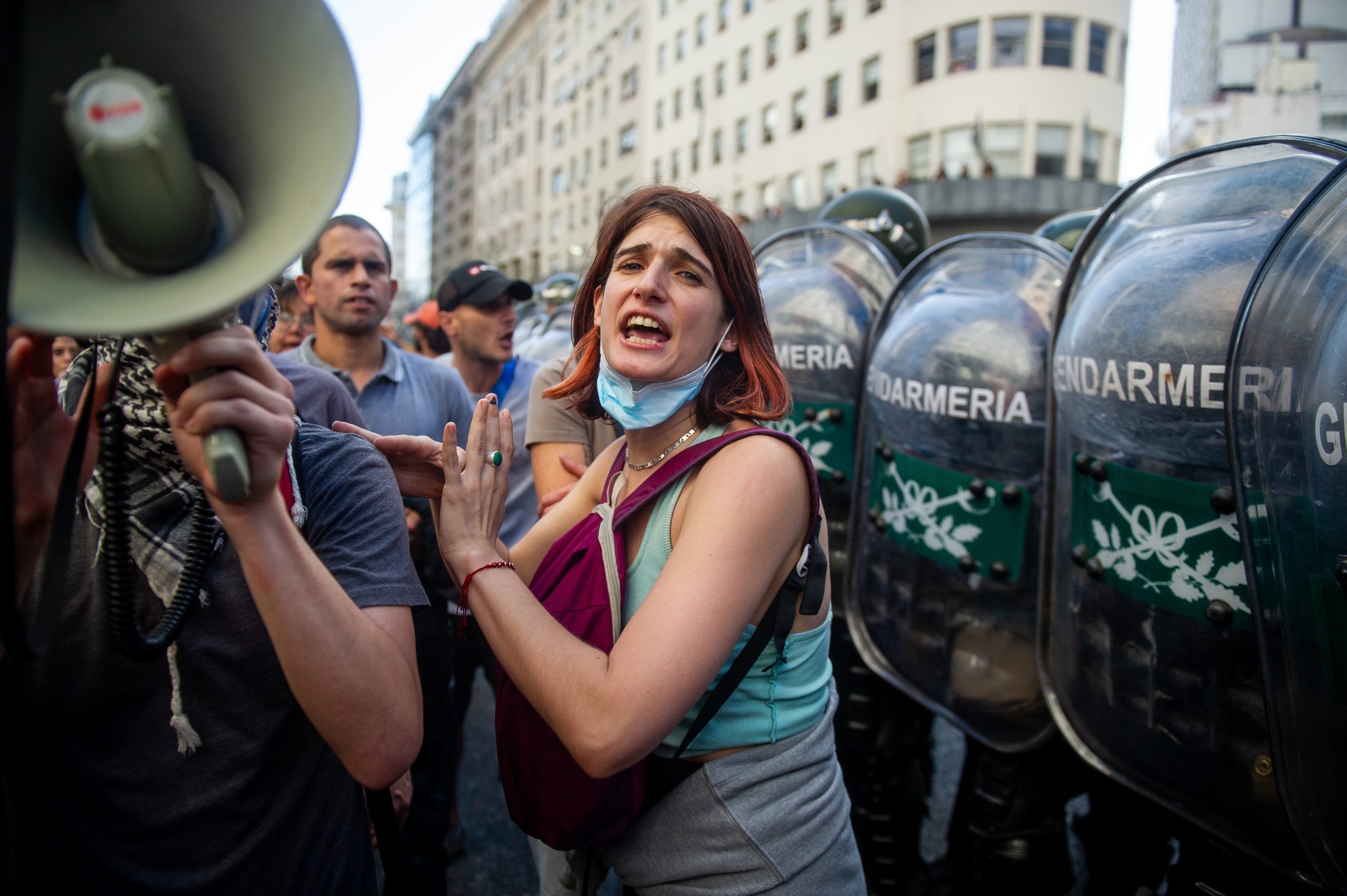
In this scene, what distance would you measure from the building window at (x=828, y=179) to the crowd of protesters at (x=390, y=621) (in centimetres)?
2449

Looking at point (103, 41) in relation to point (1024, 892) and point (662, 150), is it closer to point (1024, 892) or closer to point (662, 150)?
point (1024, 892)

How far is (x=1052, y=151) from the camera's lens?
22.0 metres

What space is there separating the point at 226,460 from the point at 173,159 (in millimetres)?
303

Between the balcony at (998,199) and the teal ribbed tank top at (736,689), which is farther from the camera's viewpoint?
the balcony at (998,199)

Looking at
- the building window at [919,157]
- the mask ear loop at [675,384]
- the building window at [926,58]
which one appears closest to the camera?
the mask ear loop at [675,384]

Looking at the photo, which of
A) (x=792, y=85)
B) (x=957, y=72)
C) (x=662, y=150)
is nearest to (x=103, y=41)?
(x=957, y=72)

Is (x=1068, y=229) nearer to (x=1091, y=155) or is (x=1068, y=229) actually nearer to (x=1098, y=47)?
(x=1091, y=155)

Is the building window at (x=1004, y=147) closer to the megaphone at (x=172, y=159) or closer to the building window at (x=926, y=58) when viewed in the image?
the building window at (x=926, y=58)

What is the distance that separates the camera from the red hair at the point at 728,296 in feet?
5.19

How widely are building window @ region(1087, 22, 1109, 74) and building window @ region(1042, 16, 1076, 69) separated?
0.67 metres

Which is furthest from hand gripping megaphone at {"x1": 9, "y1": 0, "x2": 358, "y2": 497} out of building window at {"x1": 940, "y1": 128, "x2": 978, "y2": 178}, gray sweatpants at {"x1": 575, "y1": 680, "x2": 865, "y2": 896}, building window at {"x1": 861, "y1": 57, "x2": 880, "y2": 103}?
building window at {"x1": 861, "y1": 57, "x2": 880, "y2": 103}

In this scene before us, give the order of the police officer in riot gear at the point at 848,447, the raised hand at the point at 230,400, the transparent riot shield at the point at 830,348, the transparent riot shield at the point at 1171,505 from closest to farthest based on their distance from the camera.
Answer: the raised hand at the point at 230,400
the transparent riot shield at the point at 1171,505
the police officer in riot gear at the point at 848,447
the transparent riot shield at the point at 830,348

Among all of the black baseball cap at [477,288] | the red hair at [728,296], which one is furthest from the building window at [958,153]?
the red hair at [728,296]

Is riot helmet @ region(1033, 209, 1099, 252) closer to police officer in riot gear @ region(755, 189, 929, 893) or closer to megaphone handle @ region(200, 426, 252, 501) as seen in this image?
police officer in riot gear @ region(755, 189, 929, 893)
